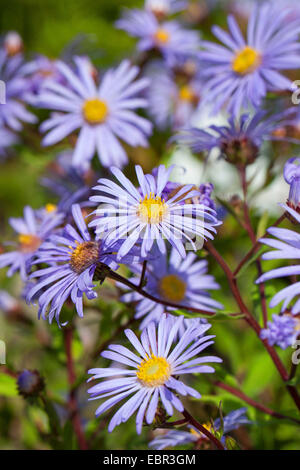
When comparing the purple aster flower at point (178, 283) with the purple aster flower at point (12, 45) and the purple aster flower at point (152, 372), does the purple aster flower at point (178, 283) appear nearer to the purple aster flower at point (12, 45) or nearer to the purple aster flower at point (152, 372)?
the purple aster flower at point (152, 372)

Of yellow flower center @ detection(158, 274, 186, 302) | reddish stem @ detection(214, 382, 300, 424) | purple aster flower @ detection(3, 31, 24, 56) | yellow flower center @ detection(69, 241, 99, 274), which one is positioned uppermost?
purple aster flower @ detection(3, 31, 24, 56)

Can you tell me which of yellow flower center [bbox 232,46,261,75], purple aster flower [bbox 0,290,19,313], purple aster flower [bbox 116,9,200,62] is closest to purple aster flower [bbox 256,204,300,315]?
yellow flower center [bbox 232,46,261,75]

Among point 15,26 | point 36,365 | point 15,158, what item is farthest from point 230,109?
point 15,26

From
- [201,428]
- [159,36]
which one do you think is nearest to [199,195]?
[201,428]

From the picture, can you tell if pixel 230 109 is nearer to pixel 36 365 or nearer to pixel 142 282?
pixel 142 282

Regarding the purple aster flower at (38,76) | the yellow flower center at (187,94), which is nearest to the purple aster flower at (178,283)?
the purple aster flower at (38,76)

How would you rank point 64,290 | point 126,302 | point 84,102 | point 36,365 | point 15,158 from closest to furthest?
1. point 64,290
2. point 126,302
3. point 84,102
4. point 36,365
5. point 15,158

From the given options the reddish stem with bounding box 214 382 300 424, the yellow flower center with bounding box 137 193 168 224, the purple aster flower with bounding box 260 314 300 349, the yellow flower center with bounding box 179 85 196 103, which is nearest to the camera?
the purple aster flower with bounding box 260 314 300 349

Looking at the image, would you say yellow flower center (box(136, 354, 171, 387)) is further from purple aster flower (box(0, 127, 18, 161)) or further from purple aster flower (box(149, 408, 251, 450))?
purple aster flower (box(0, 127, 18, 161))

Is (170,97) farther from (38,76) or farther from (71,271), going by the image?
(71,271)
